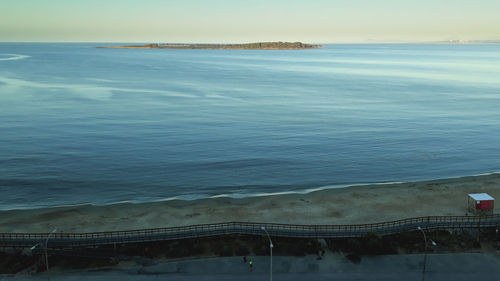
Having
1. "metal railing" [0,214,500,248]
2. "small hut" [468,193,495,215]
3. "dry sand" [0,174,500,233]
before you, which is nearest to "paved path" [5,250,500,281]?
"metal railing" [0,214,500,248]

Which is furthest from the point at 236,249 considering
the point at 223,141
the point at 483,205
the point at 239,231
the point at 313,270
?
the point at 223,141

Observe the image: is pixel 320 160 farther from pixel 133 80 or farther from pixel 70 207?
pixel 133 80

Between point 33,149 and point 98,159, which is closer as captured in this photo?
point 98,159

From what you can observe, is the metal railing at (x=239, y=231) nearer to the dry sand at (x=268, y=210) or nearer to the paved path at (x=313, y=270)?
the dry sand at (x=268, y=210)

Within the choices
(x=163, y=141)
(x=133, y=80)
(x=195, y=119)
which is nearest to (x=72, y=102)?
(x=195, y=119)

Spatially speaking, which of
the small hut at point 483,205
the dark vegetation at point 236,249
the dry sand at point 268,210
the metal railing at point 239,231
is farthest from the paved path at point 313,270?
the small hut at point 483,205

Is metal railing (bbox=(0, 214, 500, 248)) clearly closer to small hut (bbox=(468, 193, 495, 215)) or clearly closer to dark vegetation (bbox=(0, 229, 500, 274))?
dark vegetation (bbox=(0, 229, 500, 274))
